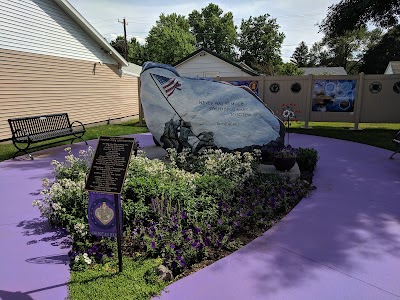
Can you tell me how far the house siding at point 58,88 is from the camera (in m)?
10.8

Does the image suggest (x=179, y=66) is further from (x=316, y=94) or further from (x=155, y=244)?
(x=155, y=244)

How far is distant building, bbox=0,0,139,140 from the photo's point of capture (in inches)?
426

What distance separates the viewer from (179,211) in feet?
13.9

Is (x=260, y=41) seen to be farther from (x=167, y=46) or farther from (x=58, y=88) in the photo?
(x=58, y=88)

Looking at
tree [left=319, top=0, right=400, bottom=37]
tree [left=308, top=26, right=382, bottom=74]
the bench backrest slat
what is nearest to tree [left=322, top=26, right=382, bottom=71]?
tree [left=308, top=26, right=382, bottom=74]

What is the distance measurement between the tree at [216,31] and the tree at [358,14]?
4797 cm

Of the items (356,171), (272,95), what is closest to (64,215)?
(356,171)

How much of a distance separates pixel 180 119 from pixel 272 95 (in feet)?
26.9

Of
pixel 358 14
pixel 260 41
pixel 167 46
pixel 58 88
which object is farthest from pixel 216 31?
pixel 58 88

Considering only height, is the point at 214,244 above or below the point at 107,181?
below

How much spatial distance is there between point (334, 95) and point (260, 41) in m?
50.9

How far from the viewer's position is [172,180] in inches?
205

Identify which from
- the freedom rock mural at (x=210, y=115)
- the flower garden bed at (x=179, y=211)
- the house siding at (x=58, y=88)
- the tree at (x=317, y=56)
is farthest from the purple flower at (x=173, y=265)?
the tree at (x=317, y=56)

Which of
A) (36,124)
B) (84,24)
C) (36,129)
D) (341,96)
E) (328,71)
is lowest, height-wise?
(36,129)
